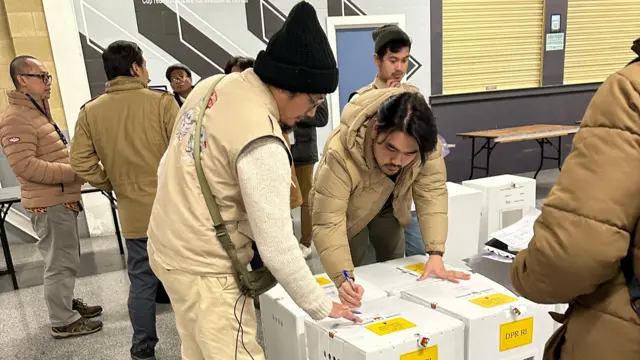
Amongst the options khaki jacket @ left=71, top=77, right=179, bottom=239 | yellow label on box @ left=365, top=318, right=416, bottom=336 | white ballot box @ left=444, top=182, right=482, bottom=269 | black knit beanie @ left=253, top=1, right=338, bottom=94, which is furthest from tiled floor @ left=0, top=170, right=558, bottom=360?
black knit beanie @ left=253, top=1, right=338, bottom=94

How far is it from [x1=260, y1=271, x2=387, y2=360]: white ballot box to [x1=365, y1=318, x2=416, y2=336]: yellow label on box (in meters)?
0.17

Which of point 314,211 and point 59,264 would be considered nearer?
point 314,211

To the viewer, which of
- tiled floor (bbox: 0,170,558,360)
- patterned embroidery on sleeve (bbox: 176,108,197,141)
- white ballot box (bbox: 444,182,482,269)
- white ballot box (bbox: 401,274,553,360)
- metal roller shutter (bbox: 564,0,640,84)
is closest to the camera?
patterned embroidery on sleeve (bbox: 176,108,197,141)

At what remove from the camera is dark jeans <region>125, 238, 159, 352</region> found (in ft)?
6.60

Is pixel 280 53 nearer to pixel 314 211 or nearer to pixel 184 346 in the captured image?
pixel 314 211

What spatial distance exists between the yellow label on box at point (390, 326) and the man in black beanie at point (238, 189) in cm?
18

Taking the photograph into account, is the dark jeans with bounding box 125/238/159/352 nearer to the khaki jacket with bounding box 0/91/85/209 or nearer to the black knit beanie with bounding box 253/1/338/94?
the khaki jacket with bounding box 0/91/85/209

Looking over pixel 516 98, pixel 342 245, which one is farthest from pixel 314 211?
pixel 516 98

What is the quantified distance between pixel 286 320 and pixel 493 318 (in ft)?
1.99

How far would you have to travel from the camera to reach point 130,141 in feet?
6.47

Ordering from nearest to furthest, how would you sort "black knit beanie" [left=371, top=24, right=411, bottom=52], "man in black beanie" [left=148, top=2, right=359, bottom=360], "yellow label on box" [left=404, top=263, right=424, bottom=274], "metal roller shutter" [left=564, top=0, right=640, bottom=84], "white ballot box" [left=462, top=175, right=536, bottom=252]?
"man in black beanie" [left=148, top=2, right=359, bottom=360], "yellow label on box" [left=404, top=263, right=424, bottom=274], "black knit beanie" [left=371, top=24, right=411, bottom=52], "white ballot box" [left=462, top=175, right=536, bottom=252], "metal roller shutter" [left=564, top=0, right=640, bottom=84]

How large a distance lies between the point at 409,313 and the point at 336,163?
0.53 m

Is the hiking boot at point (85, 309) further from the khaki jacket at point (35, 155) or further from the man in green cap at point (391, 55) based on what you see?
the man in green cap at point (391, 55)

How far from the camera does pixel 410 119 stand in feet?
4.54
